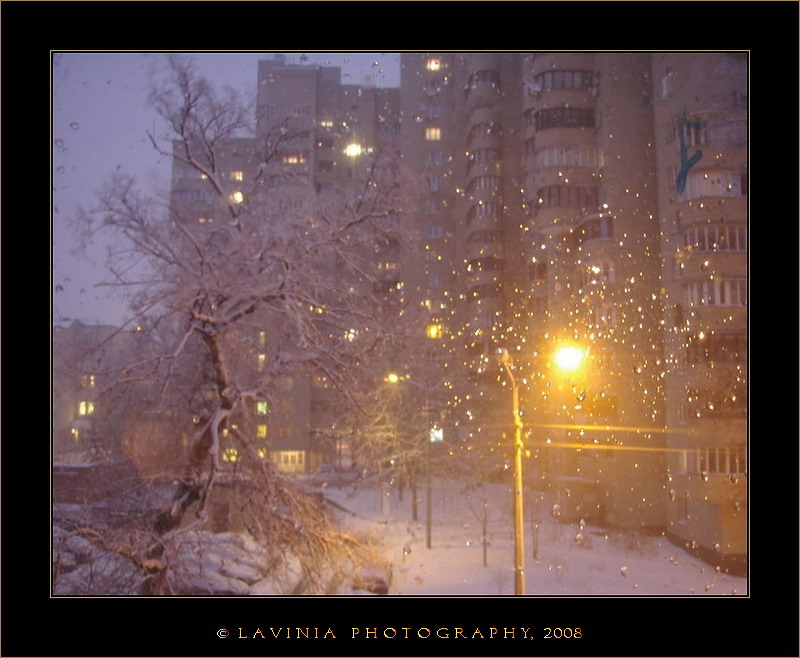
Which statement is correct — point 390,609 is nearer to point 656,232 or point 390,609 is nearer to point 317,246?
point 317,246

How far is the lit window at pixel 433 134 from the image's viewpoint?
6.73 metres

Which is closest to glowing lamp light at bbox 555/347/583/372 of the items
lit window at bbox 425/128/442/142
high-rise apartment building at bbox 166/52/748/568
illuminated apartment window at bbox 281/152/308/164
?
high-rise apartment building at bbox 166/52/748/568

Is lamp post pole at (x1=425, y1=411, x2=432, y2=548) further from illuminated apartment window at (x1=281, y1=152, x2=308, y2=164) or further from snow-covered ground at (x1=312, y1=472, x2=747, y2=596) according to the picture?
illuminated apartment window at (x1=281, y1=152, x2=308, y2=164)

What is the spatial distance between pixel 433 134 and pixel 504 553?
16.2ft

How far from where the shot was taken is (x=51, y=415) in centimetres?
353

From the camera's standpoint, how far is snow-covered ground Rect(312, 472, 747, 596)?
4590 mm

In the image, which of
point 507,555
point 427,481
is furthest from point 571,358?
point 507,555

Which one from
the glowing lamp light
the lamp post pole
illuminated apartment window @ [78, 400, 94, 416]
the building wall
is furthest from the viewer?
the lamp post pole

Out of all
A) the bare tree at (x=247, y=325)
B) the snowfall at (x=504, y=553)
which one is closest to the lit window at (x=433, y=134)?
the bare tree at (x=247, y=325)

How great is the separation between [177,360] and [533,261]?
4.84 metres

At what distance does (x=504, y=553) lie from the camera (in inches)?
243

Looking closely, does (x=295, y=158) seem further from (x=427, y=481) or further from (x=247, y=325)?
(x=427, y=481)

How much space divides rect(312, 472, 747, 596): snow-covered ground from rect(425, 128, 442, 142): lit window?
4080mm

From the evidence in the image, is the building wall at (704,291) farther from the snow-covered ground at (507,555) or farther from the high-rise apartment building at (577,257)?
the snow-covered ground at (507,555)
